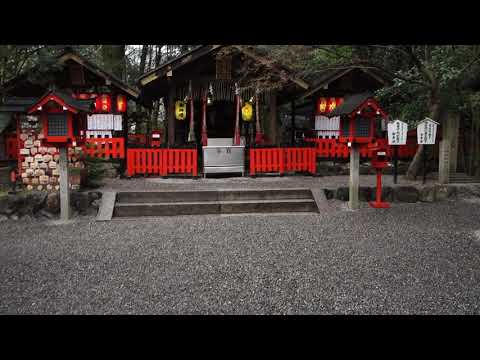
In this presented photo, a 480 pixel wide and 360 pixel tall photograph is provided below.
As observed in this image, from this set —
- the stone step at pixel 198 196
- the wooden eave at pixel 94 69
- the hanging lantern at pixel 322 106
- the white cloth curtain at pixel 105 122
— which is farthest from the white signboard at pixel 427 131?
the white cloth curtain at pixel 105 122

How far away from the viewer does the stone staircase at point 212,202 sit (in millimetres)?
8578

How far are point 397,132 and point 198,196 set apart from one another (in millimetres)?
5417

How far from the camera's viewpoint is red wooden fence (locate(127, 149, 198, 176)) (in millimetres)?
11766

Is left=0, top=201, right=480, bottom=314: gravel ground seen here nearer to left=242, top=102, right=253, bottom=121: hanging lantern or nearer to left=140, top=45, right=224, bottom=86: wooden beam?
left=140, top=45, right=224, bottom=86: wooden beam

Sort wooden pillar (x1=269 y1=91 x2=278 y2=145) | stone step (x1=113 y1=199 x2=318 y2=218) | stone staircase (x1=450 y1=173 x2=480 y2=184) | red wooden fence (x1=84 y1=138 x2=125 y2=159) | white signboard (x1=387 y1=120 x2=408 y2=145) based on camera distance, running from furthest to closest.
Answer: wooden pillar (x1=269 y1=91 x2=278 y2=145)
red wooden fence (x1=84 y1=138 x2=125 y2=159)
stone staircase (x1=450 y1=173 x2=480 y2=184)
white signboard (x1=387 y1=120 x2=408 y2=145)
stone step (x1=113 y1=199 x2=318 y2=218)

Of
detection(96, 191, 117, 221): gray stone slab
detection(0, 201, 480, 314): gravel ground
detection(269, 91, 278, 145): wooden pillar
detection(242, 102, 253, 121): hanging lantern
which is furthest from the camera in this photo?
detection(269, 91, 278, 145): wooden pillar

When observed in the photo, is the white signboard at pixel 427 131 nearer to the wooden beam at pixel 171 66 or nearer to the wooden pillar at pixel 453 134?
the wooden pillar at pixel 453 134

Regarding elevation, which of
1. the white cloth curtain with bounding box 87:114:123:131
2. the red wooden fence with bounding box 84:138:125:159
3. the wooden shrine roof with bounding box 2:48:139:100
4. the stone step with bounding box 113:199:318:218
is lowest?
the stone step with bounding box 113:199:318:218

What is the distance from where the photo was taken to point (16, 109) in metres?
10.4

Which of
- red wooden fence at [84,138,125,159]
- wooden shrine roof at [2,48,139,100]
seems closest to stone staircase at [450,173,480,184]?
wooden shrine roof at [2,48,139,100]

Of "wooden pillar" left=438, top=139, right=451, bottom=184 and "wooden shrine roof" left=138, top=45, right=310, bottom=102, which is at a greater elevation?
"wooden shrine roof" left=138, top=45, right=310, bottom=102

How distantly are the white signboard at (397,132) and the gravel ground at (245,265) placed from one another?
2691mm

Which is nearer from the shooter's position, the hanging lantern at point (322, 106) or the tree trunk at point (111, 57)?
the hanging lantern at point (322, 106)

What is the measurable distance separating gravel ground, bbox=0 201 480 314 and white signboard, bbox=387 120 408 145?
2.69 metres
